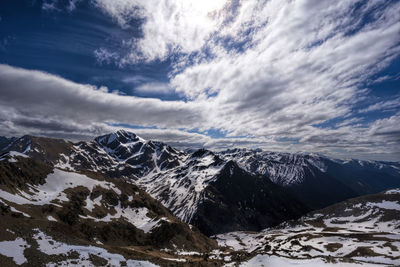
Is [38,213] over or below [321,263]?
below

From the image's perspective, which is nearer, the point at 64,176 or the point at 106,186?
the point at 64,176

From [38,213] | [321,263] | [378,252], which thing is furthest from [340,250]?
[38,213]

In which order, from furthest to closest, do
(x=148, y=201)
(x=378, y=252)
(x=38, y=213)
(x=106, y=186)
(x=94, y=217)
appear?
1. (x=148, y=201)
2. (x=106, y=186)
3. (x=94, y=217)
4. (x=378, y=252)
5. (x=38, y=213)

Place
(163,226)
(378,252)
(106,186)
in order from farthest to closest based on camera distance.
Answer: (106,186), (163,226), (378,252)

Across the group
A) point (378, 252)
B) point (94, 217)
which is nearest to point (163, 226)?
point (94, 217)

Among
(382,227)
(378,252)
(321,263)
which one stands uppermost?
(321,263)

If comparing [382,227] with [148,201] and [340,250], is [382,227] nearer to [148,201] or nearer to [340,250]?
[340,250]

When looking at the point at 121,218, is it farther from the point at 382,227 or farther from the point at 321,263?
the point at 382,227

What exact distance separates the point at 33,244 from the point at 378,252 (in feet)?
366

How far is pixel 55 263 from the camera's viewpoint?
31.0m

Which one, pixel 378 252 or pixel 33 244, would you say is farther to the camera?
pixel 378 252

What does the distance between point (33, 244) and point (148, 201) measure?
120 metres

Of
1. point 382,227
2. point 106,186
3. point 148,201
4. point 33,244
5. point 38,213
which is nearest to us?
point 33,244

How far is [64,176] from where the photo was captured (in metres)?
124
